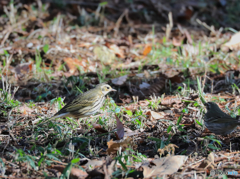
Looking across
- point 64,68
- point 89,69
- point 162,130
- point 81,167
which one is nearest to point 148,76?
point 89,69

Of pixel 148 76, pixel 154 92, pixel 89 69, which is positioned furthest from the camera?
pixel 89 69

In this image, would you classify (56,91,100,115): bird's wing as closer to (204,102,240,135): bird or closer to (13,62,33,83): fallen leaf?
(204,102,240,135): bird

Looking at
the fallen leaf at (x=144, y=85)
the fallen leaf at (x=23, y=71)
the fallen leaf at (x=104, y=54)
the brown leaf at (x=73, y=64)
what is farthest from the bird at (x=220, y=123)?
the fallen leaf at (x=23, y=71)

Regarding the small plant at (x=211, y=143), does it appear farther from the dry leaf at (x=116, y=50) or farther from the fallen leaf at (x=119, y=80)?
the dry leaf at (x=116, y=50)

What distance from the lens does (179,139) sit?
4.22 meters

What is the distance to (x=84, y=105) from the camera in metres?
5.02

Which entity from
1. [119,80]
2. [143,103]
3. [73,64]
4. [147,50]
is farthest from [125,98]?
[147,50]

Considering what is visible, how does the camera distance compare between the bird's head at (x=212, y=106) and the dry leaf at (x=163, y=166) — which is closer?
the dry leaf at (x=163, y=166)

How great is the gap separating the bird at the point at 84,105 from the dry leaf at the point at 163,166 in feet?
5.50

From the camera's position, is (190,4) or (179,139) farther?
(190,4)

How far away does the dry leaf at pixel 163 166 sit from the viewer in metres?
A: 3.26

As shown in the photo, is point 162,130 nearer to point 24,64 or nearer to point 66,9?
point 24,64

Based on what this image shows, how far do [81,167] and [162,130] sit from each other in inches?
61.6

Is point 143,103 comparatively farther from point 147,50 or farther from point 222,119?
point 147,50
